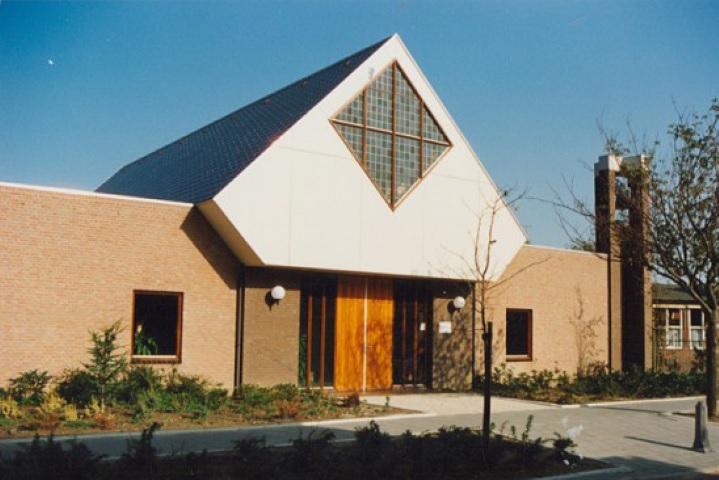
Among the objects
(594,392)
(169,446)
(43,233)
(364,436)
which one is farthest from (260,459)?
(594,392)

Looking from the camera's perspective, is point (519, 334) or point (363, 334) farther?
point (519, 334)

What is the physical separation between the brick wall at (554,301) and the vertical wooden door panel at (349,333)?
14.0 feet

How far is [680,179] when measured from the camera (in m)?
17.1

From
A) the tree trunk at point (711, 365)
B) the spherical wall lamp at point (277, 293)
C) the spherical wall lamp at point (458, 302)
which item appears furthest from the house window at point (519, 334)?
the spherical wall lamp at point (277, 293)

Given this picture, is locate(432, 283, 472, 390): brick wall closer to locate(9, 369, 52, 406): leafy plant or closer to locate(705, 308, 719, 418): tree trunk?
locate(705, 308, 719, 418): tree trunk

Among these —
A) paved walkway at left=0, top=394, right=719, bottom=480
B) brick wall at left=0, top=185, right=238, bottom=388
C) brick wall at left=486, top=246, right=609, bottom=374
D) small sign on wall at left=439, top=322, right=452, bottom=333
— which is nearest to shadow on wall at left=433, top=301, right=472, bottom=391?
small sign on wall at left=439, top=322, right=452, bottom=333

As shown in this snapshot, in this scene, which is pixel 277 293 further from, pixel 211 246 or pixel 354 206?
pixel 354 206

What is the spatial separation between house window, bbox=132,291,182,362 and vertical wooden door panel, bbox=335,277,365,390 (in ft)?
13.8

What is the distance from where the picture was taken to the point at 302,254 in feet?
57.6

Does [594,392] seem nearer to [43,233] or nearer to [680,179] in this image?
[680,179]

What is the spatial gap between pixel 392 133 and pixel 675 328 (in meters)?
18.4

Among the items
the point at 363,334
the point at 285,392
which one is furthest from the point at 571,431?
the point at 363,334

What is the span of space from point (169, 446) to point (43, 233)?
20.9 ft

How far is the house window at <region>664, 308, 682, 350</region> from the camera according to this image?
30719mm
